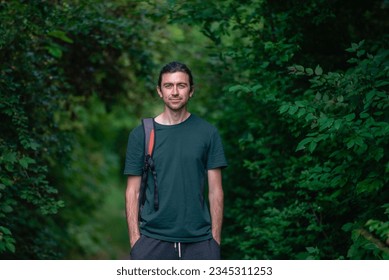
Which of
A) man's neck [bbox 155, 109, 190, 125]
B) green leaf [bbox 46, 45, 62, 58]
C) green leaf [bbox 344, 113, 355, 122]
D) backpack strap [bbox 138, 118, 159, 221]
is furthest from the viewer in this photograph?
green leaf [bbox 46, 45, 62, 58]

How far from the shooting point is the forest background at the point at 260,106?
476 cm

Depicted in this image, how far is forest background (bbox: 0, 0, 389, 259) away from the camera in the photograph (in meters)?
4.76

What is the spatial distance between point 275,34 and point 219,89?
3.14 metres

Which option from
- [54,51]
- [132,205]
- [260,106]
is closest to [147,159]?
[132,205]

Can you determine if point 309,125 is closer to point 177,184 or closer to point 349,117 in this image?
point 349,117

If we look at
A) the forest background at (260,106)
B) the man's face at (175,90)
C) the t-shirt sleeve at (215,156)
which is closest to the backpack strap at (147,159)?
the man's face at (175,90)

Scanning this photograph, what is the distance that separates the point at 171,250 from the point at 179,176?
52 cm

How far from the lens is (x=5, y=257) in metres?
7.02

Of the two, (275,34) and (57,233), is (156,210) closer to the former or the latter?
(275,34)

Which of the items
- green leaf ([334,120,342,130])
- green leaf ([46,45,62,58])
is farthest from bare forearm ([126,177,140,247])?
green leaf ([46,45,62,58])

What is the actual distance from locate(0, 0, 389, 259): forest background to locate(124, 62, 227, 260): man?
2.28 ft

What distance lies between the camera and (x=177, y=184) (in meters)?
4.55

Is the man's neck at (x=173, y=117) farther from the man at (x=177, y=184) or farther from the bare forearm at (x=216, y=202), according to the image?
the bare forearm at (x=216, y=202)

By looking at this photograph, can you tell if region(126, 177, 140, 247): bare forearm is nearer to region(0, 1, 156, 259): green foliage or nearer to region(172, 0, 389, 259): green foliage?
region(0, 1, 156, 259): green foliage
